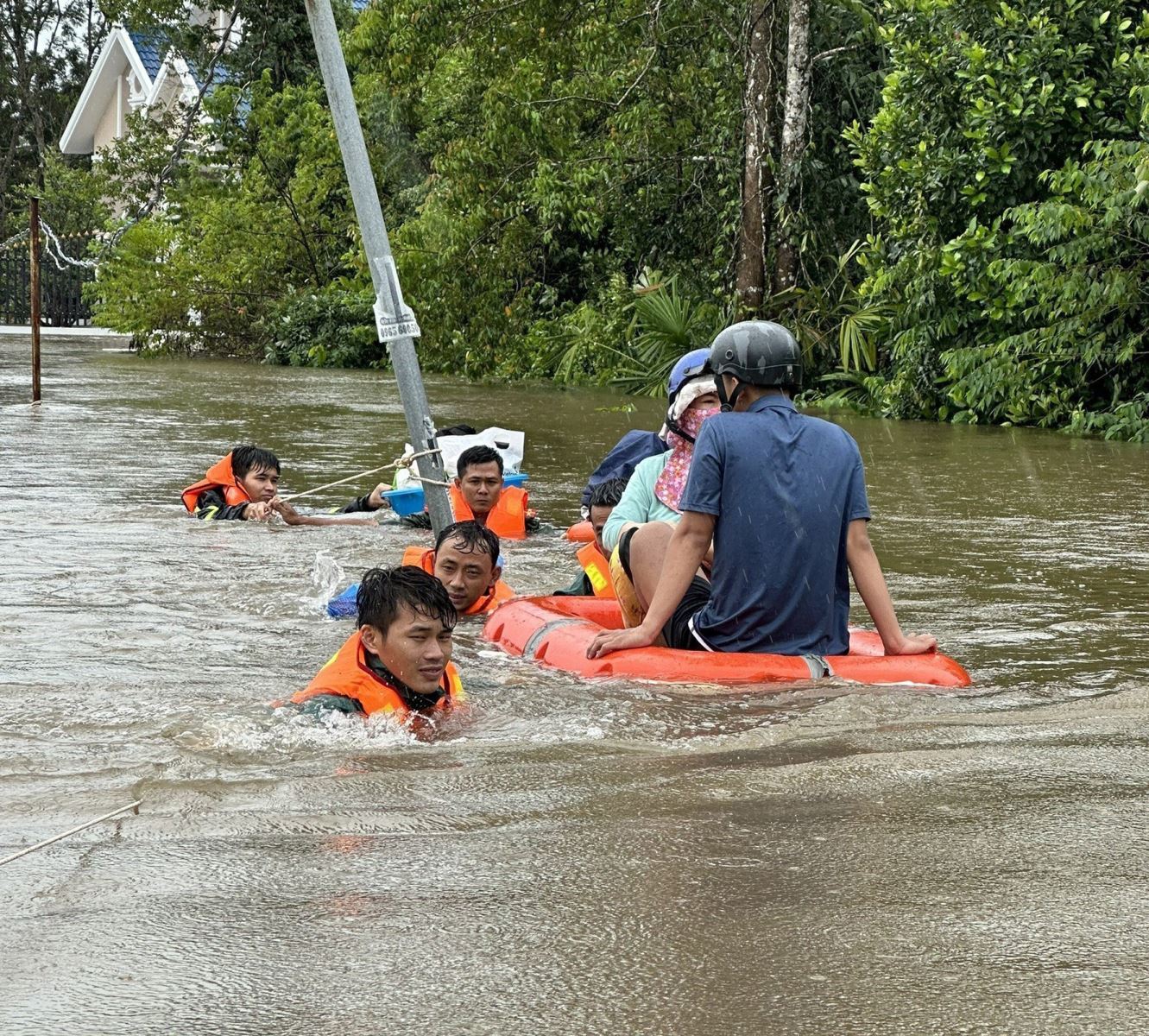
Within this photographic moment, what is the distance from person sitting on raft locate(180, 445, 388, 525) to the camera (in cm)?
1116

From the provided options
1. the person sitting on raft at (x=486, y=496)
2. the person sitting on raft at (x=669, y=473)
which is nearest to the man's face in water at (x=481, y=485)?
the person sitting on raft at (x=486, y=496)

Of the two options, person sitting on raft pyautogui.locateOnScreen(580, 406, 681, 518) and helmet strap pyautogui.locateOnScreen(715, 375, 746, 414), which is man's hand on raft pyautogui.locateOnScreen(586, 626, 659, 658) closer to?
helmet strap pyautogui.locateOnScreen(715, 375, 746, 414)

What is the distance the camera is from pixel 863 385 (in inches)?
791

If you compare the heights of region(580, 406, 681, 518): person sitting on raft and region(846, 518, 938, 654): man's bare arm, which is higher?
region(580, 406, 681, 518): person sitting on raft

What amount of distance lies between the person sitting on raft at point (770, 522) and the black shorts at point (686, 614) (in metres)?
0.12

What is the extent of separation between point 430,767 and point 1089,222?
12.9m

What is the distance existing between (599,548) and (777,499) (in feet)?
7.37

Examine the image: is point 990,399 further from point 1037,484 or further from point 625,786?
point 625,786

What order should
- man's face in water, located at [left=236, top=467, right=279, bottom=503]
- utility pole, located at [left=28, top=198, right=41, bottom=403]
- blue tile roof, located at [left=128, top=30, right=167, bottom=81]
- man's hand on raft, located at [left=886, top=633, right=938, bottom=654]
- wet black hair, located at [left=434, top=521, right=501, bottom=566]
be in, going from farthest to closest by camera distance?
1. blue tile roof, located at [left=128, top=30, right=167, bottom=81]
2. utility pole, located at [left=28, top=198, right=41, bottom=403]
3. man's face in water, located at [left=236, top=467, right=279, bottom=503]
4. wet black hair, located at [left=434, top=521, right=501, bottom=566]
5. man's hand on raft, located at [left=886, top=633, right=938, bottom=654]

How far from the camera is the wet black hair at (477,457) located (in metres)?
9.80

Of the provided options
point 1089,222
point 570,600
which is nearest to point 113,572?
point 570,600

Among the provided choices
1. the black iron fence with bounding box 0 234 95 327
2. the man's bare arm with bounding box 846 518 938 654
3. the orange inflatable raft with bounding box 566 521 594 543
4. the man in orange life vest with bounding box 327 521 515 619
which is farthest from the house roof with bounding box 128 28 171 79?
the man's bare arm with bounding box 846 518 938 654

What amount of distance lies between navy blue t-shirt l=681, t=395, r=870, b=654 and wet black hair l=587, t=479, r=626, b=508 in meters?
1.92

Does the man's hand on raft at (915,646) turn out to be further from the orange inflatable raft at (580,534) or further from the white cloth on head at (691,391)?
the orange inflatable raft at (580,534)
